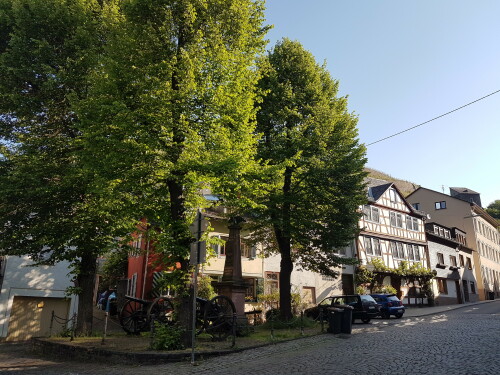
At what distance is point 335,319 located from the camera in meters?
14.6

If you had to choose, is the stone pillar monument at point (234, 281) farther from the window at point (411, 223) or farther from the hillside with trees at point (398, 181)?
the hillside with trees at point (398, 181)

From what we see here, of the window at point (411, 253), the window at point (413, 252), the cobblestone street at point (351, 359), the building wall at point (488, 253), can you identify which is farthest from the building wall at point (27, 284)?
the building wall at point (488, 253)

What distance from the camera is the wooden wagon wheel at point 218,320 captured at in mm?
12914

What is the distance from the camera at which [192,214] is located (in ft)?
42.4

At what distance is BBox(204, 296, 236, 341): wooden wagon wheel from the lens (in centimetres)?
1291

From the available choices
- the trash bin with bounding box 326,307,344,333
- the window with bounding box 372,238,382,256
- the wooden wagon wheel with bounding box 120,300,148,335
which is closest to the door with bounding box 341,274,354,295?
the window with bounding box 372,238,382,256

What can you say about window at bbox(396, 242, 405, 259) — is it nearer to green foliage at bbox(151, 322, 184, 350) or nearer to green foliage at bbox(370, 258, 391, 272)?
green foliage at bbox(370, 258, 391, 272)

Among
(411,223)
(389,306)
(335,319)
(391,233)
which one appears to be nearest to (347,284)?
(391,233)

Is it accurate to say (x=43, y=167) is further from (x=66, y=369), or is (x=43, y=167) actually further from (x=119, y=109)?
(x=66, y=369)

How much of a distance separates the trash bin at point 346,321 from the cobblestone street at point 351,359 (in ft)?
3.67

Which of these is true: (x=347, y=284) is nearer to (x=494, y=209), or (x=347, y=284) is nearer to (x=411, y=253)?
(x=411, y=253)

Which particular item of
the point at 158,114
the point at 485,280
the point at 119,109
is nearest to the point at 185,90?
the point at 158,114

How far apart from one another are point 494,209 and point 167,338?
97.5m

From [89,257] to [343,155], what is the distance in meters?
12.4
